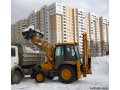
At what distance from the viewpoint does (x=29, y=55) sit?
5.23m

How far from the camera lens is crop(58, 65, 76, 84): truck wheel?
461 cm

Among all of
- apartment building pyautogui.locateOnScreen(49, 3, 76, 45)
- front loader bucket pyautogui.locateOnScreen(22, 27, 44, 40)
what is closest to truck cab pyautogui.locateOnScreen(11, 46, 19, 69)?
front loader bucket pyautogui.locateOnScreen(22, 27, 44, 40)

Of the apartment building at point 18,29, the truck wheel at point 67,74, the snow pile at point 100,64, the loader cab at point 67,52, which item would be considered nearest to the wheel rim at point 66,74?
the truck wheel at point 67,74

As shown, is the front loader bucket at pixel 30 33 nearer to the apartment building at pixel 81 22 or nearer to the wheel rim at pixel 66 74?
the wheel rim at pixel 66 74

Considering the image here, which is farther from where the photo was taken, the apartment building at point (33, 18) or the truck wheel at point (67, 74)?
the truck wheel at point (67, 74)

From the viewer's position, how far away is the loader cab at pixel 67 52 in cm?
473

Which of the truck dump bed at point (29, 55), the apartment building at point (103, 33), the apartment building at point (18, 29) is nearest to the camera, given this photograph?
the apartment building at point (103, 33)

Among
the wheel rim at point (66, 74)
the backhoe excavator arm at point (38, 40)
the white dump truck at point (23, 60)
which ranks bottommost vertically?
the wheel rim at point (66, 74)

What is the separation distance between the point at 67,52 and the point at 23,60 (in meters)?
0.82
